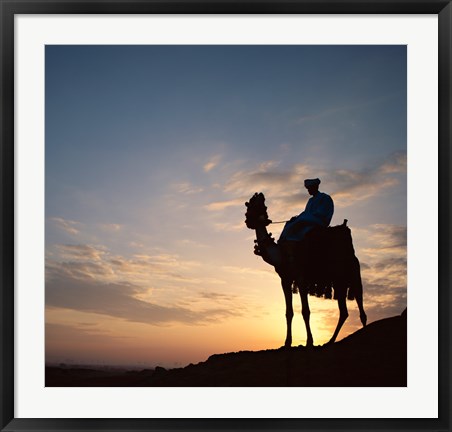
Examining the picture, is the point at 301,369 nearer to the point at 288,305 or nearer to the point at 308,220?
the point at 288,305

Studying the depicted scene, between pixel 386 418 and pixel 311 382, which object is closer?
pixel 386 418

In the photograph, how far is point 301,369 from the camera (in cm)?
790

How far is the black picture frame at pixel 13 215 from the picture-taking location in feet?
20.9

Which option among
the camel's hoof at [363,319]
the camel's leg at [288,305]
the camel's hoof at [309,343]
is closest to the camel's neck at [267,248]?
the camel's leg at [288,305]

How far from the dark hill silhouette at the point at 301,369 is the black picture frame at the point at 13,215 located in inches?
30.7

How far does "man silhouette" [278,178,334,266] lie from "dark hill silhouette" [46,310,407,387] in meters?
1.15

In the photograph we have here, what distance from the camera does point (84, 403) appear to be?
6.89 m

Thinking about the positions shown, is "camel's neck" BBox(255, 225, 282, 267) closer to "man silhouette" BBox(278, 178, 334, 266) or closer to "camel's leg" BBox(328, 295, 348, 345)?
"man silhouette" BBox(278, 178, 334, 266)

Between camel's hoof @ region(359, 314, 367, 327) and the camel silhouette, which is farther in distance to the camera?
camel's hoof @ region(359, 314, 367, 327)

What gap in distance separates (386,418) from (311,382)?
1.33 meters

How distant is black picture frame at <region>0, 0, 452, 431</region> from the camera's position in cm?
636

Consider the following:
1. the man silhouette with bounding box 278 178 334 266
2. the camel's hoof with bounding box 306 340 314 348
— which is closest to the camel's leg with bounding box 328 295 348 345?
the camel's hoof with bounding box 306 340 314 348

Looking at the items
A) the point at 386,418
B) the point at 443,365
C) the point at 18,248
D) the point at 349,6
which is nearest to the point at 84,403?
the point at 18,248

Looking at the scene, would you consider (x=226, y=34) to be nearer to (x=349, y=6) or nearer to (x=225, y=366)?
(x=349, y=6)
